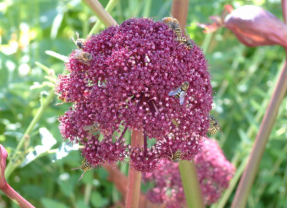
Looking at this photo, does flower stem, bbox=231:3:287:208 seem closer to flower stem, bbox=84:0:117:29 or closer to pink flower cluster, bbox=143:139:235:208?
pink flower cluster, bbox=143:139:235:208

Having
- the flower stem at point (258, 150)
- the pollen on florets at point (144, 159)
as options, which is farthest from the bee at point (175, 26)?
the flower stem at point (258, 150)

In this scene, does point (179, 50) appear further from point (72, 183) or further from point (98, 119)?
point (72, 183)

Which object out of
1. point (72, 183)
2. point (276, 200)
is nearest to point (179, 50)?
point (72, 183)

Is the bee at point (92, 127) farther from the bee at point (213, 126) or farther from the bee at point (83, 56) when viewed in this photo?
the bee at point (213, 126)

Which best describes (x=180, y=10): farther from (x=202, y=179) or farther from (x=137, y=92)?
(x=202, y=179)

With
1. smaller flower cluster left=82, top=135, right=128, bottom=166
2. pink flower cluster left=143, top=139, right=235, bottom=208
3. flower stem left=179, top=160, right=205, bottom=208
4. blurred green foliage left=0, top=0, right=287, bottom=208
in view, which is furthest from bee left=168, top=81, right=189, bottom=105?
blurred green foliage left=0, top=0, right=287, bottom=208

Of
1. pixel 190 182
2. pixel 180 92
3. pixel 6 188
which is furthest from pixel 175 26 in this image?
pixel 6 188
